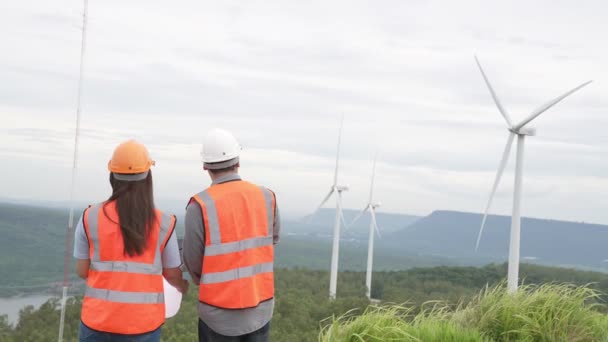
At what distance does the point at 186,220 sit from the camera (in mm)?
4797

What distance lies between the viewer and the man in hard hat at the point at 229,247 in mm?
4746

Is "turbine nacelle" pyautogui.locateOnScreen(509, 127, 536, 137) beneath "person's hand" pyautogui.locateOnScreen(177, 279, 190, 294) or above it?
above

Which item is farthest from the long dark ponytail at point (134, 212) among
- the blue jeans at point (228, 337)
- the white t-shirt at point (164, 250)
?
the blue jeans at point (228, 337)

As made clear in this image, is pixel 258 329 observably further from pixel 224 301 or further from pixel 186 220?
pixel 186 220

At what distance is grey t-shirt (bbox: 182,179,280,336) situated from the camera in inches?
187

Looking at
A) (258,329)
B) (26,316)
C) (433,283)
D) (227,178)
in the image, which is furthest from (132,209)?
(433,283)

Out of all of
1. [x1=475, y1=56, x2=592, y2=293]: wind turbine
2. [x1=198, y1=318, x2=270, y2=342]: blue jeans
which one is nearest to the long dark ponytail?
[x1=198, y1=318, x2=270, y2=342]: blue jeans

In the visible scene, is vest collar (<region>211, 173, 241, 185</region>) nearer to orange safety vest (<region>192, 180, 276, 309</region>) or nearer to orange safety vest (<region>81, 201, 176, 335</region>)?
orange safety vest (<region>192, 180, 276, 309</region>)

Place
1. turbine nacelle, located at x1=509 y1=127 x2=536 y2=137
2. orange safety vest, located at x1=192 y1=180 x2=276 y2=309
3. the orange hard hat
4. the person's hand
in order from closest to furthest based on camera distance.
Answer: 1. the orange hard hat
2. orange safety vest, located at x1=192 y1=180 x2=276 y2=309
3. the person's hand
4. turbine nacelle, located at x1=509 y1=127 x2=536 y2=137

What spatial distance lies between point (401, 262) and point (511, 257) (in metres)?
174

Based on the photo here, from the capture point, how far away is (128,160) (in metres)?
4.46

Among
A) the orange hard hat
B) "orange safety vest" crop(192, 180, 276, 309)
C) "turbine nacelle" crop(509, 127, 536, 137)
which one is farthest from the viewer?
"turbine nacelle" crop(509, 127, 536, 137)

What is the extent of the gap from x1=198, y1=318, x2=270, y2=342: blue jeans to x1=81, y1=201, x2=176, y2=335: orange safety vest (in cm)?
68

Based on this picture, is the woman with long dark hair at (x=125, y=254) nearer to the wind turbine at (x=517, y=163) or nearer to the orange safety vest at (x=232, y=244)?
the orange safety vest at (x=232, y=244)
